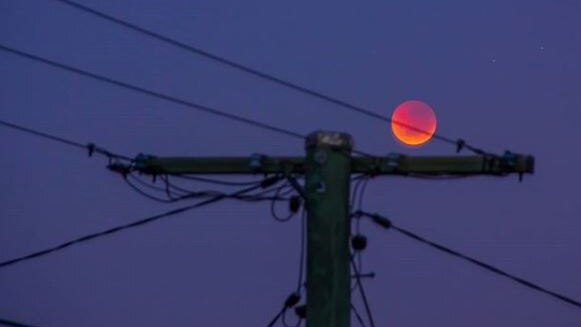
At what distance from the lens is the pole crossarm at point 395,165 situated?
8047mm

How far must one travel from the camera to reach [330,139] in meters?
7.71

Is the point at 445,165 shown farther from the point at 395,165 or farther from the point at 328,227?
the point at 328,227

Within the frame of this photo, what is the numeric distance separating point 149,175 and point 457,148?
93.7 inches

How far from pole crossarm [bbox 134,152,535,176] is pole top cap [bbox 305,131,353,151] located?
0.26 meters

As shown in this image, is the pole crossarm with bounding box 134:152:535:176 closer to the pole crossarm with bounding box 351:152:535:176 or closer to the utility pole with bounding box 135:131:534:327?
the pole crossarm with bounding box 351:152:535:176

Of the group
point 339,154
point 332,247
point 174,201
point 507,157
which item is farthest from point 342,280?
point 174,201

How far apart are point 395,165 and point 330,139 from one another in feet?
2.12

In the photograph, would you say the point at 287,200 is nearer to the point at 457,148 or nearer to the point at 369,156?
the point at 369,156

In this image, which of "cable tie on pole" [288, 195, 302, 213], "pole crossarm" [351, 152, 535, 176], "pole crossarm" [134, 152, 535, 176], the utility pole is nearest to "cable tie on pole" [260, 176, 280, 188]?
"pole crossarm" [134, 152, 535, 176]

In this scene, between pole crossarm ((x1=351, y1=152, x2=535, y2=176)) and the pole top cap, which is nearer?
the pole top cap

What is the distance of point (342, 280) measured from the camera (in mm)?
7742

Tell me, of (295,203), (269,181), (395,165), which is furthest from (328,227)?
(269,181)

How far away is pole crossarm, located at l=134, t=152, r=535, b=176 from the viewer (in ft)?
26.4

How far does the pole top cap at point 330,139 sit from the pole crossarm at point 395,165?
0.84 feet
